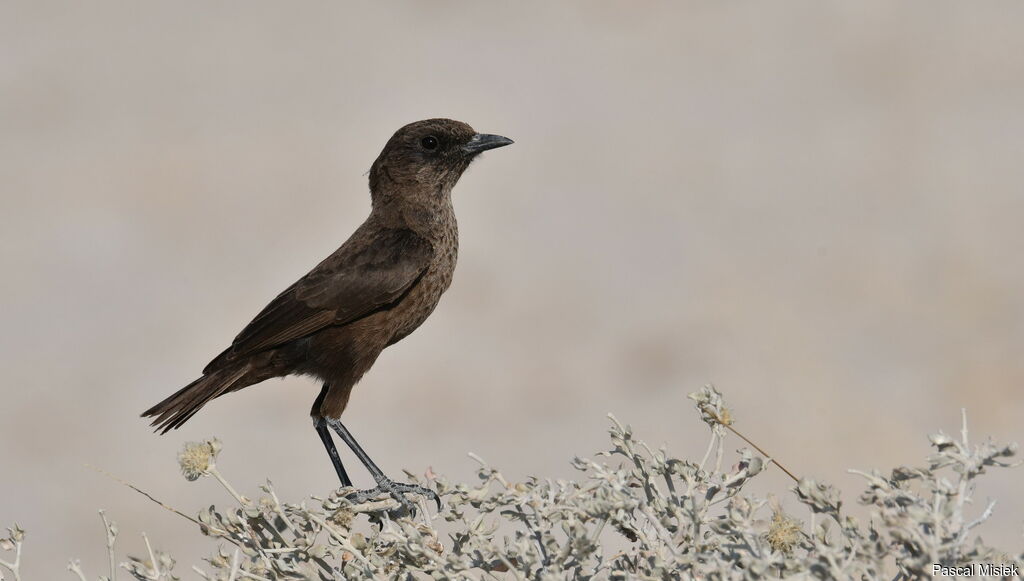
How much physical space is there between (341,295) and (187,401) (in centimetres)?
70

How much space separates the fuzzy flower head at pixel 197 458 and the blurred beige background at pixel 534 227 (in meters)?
4.97

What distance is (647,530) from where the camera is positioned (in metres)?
3.21

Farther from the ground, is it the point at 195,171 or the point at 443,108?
the point at 443,108

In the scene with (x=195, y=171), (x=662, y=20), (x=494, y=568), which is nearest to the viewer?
(x=494, y=568)

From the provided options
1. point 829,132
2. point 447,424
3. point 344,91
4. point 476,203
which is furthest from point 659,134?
point 447,424

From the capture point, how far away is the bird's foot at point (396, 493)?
420cm

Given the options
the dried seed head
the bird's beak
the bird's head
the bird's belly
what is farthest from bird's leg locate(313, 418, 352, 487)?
the dried seed head

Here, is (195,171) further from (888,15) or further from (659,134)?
(888,15)

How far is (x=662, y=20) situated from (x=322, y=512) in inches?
574

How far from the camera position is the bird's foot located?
165 inches

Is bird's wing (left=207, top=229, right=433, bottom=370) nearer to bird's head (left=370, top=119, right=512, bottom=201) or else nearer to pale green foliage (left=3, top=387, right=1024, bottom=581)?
bird's head (left=370, top=119, right=512, bottom=201)

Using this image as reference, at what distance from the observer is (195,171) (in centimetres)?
1347

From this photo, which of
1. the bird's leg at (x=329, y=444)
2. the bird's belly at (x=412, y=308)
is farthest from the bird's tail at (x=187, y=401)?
the bird's belly at (x=412, y=308)

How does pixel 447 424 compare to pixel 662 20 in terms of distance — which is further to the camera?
pixel 662 20
